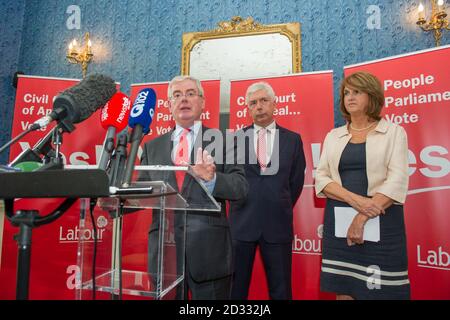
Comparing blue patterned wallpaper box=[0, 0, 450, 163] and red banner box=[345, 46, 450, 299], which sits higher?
blue patterned wallpaper box=[0, 0, 450, 163]

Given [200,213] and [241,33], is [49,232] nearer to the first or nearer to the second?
[200,213]

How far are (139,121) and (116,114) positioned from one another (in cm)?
7

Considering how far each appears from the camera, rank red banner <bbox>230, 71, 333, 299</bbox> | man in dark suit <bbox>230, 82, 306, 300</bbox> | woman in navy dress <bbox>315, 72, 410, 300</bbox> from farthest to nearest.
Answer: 1. red banner <bbox>230, 71, 333, 299</bbox>
2. man in dark suit <bbox>230, 82, 306, 300</bbox>
3. woman in navy dress <bbox>315, 72, 410, 300</bbox>

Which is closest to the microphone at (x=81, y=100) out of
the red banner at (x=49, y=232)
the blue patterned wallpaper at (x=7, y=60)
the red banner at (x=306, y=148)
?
the red banner at (x=49, y=232)

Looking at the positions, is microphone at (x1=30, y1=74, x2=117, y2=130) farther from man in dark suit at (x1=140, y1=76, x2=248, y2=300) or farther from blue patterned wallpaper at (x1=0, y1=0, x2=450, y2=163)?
blue patterned wallpaper at (x1=0, y1=0, x2=450, y2=163)

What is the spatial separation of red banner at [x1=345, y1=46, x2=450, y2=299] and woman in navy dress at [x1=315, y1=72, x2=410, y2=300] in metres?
0.94

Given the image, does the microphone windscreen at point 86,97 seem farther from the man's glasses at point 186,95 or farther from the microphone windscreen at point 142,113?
the man's glasses at point 186,95

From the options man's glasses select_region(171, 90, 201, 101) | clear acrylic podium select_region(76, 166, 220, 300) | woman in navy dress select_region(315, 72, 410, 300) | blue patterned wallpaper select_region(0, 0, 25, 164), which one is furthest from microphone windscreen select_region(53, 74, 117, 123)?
blue patterned wallpaper select_region(0, 0, 25, 164)

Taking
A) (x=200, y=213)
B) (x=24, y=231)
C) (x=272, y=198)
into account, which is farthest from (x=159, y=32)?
(x=24, y=231)

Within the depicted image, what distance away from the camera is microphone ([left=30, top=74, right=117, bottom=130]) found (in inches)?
31.4

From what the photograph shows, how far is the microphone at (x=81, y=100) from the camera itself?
2.62 feet

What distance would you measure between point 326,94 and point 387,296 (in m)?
1.80
